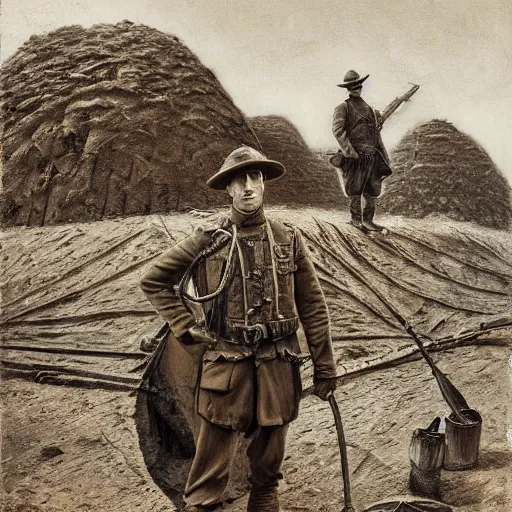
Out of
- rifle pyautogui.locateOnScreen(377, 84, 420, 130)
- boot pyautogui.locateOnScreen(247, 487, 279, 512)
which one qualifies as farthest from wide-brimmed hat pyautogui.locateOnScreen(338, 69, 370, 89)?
boot pyautogui.locateOnScreen(247, 487, 279, 512)

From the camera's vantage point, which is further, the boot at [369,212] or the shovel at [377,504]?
the boot at [369,212]

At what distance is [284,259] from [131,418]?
1161 millimetres

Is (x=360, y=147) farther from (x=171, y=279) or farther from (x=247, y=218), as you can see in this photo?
(x=171, y=279)

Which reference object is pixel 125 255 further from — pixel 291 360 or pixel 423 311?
pixel 423 311

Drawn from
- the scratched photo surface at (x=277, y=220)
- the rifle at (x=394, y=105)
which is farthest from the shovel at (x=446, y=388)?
the rifle at (x=394, y=105)

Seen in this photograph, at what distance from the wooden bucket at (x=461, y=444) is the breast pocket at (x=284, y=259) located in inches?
49.8

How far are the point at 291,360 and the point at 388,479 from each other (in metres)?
0.96

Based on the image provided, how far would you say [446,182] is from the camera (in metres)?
4.73

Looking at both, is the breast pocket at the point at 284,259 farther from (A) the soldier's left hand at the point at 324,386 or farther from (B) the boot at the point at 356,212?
(B) the boot at the point at 356,212

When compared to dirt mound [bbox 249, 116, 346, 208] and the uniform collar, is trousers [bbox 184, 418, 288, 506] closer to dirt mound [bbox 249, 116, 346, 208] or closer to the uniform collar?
the uniform collar

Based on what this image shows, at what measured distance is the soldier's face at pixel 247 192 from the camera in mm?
3518

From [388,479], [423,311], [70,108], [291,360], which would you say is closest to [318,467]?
[388,479]

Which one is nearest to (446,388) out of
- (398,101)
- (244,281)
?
(244,281)

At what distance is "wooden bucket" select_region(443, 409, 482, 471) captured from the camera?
4082 millimetres
